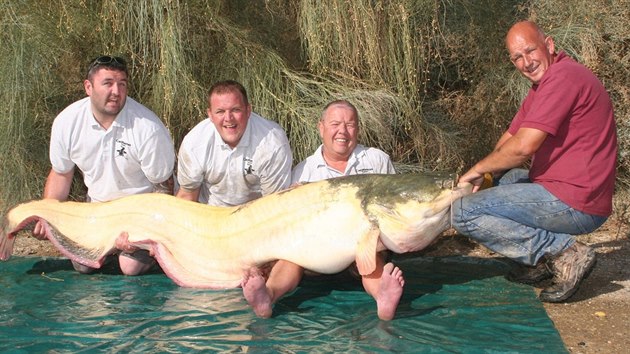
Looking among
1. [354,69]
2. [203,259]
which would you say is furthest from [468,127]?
[203,259]

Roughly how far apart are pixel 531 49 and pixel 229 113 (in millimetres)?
1982

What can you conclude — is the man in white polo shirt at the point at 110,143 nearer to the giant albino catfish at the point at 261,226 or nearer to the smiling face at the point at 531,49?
the giant albino catfish at the point at 261,226

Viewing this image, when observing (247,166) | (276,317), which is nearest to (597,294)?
(276,317)

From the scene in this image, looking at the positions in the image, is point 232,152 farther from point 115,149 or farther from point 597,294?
point 597,294

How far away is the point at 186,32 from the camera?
651 cm

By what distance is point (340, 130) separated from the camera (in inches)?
202

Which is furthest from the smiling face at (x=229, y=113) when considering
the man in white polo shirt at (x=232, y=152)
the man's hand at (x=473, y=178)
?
the man's hand at (x=473, y=178)

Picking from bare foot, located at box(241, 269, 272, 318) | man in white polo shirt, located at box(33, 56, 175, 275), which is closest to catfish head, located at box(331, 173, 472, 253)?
bare foot, located at box(241, 269, 272, 318)

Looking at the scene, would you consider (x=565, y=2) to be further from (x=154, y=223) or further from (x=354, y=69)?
(x=154, y=223)

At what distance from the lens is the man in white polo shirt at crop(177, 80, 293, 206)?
520cm

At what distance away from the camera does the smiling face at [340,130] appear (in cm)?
516

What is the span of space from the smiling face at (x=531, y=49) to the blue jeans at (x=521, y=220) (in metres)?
0.73

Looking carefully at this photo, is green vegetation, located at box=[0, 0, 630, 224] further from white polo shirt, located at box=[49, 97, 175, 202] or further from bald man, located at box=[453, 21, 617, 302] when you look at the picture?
bald man, located at box=[453, 21, 617, 302]

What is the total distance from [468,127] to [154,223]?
11.6 feet
